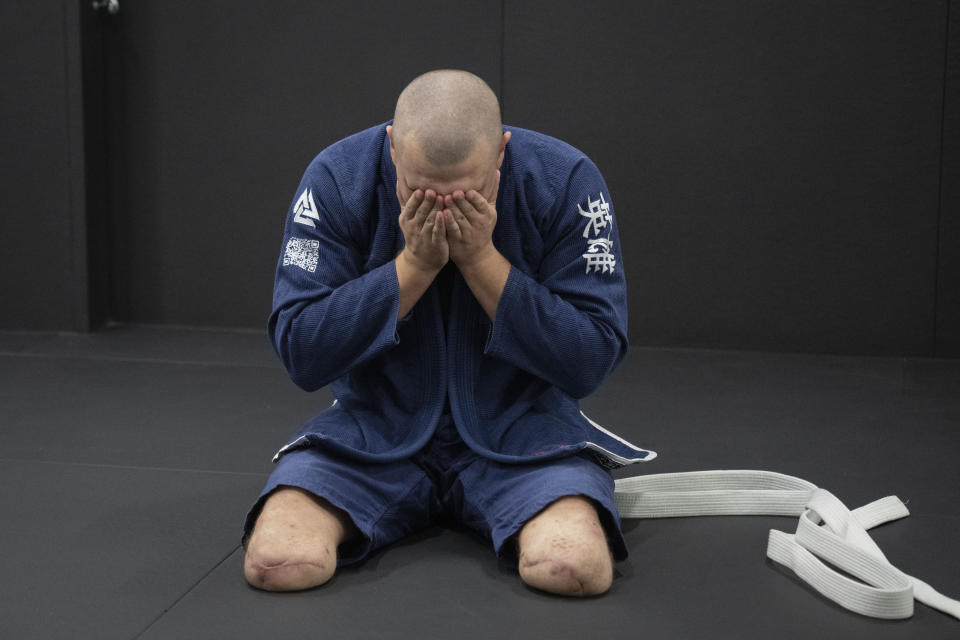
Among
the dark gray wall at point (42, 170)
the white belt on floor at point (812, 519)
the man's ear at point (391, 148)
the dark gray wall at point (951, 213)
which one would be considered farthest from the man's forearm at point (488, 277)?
the dark gray wall at point (42, 170)

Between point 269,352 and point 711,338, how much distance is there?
163 cm

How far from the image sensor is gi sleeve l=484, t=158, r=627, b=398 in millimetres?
2035

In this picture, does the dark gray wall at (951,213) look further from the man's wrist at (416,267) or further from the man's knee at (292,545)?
the man's knee at (292,545)

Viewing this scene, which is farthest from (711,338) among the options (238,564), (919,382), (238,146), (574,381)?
(238,564)

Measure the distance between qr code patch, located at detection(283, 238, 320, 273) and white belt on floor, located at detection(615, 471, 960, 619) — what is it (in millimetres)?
793

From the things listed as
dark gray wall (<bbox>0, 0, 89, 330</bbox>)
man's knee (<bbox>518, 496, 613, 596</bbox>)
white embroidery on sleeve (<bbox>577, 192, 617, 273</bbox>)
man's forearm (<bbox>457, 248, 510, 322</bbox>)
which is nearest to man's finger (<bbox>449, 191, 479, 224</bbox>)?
man's forearm (<bbox>457, 248, 510, 322</bbox>)

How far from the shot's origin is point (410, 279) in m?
2.00

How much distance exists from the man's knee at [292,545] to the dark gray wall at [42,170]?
2648mm

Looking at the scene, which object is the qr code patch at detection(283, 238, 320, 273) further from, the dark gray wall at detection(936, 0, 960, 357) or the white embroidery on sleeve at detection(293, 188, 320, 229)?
the dark gray wall at detection(936, 0, 960, 357)

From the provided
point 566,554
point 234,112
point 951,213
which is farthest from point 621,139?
point 566,554

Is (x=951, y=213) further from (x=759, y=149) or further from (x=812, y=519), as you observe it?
(x=812, y=519)

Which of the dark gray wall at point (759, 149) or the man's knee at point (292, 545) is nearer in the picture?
the man's knee at point (292, 545)

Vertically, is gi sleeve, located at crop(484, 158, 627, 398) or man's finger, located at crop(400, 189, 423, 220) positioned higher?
man's finger, located at crop(400, 189, 423, 220)

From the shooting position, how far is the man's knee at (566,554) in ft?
6.12
